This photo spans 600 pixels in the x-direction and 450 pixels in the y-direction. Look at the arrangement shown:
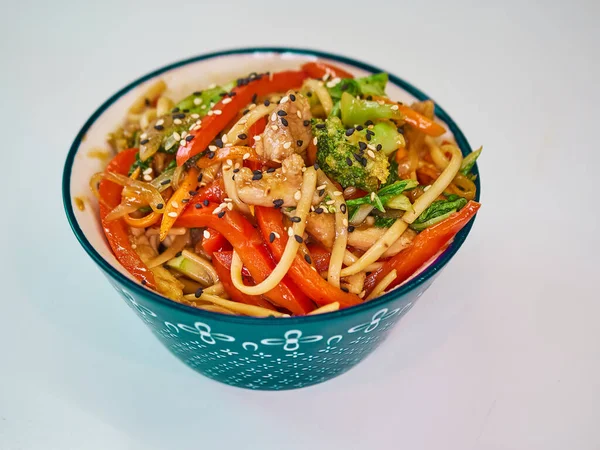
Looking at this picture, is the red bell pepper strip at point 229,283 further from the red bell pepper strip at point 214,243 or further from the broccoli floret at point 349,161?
the broccoli floret at point 349,161

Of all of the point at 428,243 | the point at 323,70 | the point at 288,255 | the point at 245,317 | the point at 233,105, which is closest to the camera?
the point at 245,317

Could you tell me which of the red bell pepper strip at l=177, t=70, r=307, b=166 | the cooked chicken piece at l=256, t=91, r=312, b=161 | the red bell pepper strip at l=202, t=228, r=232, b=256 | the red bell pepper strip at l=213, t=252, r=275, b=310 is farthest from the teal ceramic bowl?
the cooked chicken piece at l=256, t=91, r=312, b=161

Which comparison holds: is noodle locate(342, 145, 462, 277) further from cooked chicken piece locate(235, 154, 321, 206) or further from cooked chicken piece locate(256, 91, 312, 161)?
cooked chicken piece locate(256, 91, 312, 161)

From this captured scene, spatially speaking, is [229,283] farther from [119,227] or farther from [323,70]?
[323,70]

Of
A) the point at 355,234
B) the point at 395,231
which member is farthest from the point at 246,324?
the point at 395,231

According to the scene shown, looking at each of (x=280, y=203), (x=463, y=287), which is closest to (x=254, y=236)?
(x=280, y=203)

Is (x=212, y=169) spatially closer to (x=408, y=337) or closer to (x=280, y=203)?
(x=280, y=203)
